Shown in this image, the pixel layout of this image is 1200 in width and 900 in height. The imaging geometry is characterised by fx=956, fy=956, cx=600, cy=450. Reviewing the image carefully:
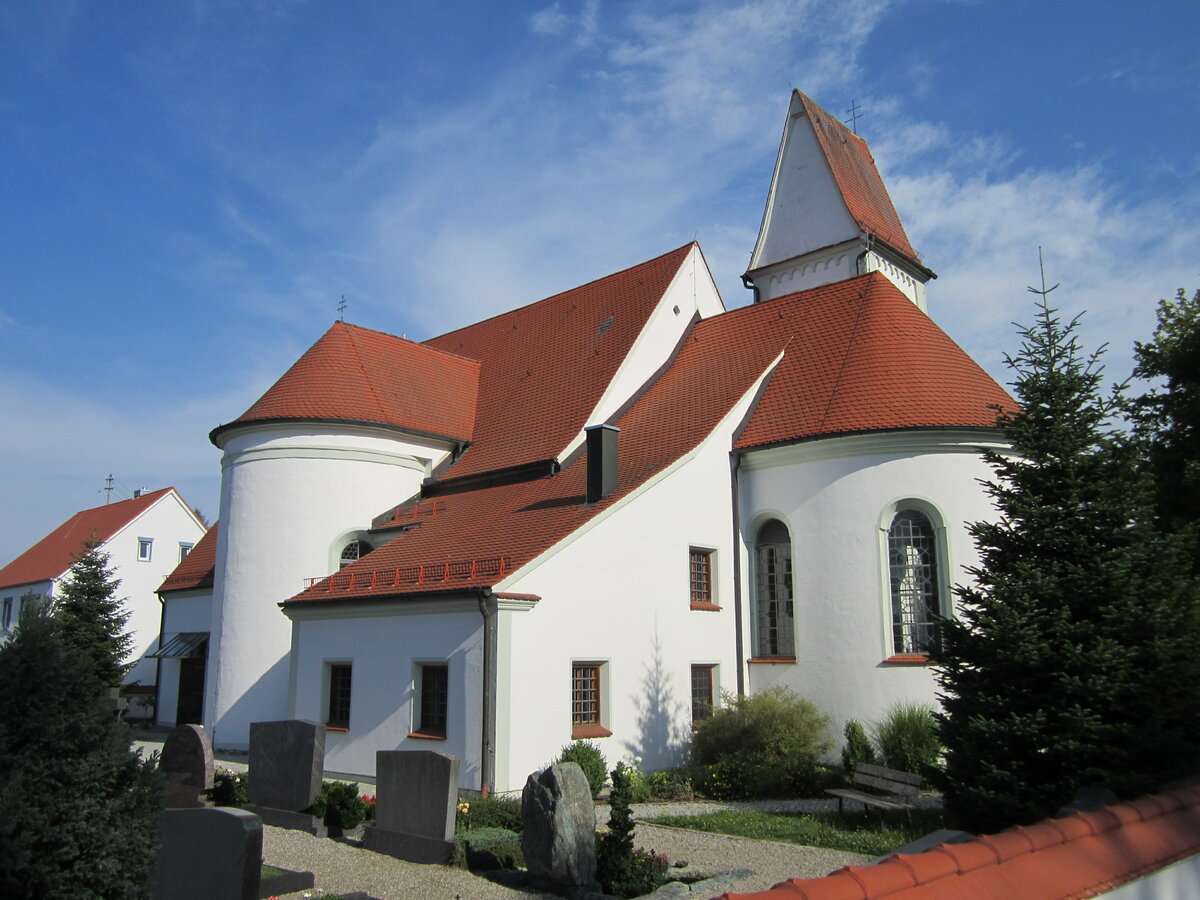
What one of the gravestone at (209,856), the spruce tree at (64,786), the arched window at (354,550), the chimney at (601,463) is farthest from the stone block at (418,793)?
the arched window at (354,550)

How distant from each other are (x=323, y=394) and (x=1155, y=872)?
65.2ft

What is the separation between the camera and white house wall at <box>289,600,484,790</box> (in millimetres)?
14375

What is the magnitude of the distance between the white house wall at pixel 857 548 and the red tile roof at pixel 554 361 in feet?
17.6

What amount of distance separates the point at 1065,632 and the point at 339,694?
12.7 meters

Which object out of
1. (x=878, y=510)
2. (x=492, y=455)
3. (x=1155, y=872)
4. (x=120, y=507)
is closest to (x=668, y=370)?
(x=492, y=455)

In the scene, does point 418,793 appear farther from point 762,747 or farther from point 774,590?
point 774,590

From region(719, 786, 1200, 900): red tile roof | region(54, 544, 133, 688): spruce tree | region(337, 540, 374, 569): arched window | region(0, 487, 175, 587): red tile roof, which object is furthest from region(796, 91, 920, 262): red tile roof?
region(0, 487, 175, 587): red tile roof

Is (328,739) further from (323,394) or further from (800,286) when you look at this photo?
(800,286)

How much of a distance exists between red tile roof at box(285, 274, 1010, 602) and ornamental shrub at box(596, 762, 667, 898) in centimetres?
551

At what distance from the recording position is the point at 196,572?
87.7 feet

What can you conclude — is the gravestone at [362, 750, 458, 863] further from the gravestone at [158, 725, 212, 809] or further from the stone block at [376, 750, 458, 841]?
the gravestone at [158, 725, 212, 809]

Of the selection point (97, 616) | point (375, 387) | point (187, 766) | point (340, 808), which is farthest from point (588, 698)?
point (97, 616)

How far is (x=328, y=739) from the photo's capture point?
661 inches

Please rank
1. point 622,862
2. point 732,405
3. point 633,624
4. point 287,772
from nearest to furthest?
point 622,862, point 287,772, point 633,624, point 732,405
